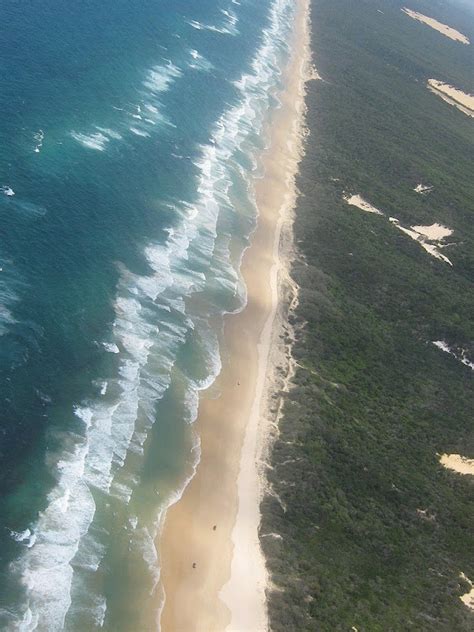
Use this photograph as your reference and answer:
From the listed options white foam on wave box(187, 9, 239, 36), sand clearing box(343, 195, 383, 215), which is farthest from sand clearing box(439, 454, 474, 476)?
white foam on wave box(187, 9, 239, 36)

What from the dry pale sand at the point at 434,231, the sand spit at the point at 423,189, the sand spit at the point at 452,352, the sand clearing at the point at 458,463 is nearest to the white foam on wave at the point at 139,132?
the dry pale sand at the point at 434,231

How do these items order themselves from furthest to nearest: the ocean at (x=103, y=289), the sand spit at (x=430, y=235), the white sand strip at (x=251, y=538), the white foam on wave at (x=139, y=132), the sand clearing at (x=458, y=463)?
the sand spit at (x=430, y=235) → the white foam on wave at (x=139, y=132) → the sand clearing at (x=458, y=463) → the white sand strip at (x=251, y=538) → the ocean at (x=103, y=289)

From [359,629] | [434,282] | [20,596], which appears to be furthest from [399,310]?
[20,596]

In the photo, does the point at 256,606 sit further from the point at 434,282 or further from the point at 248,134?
the point at 248,134

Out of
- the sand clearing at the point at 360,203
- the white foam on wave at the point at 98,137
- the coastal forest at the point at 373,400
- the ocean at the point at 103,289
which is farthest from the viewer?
the sand clearing at the point at 360,203

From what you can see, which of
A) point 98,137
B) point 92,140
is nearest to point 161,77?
point 98,137

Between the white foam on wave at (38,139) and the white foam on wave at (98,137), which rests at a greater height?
the white foam on wave at (98,137)

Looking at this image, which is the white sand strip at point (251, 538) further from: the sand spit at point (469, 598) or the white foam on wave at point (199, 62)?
the white foam on wave at point (199, 62)
